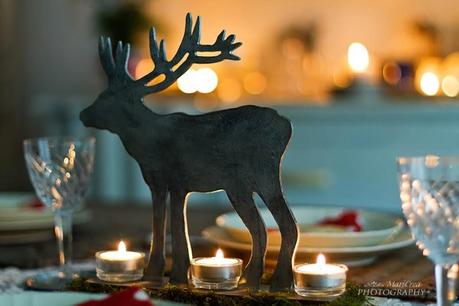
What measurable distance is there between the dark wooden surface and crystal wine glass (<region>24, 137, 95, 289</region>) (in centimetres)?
13

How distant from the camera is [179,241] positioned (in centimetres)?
96

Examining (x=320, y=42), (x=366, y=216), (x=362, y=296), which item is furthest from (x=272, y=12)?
(x=362, y=296)

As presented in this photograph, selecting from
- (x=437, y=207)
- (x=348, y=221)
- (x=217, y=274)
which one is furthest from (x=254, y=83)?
(x=437, y=207)

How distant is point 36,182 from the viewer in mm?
1094

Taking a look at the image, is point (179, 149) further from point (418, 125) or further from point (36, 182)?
point (418, 125)

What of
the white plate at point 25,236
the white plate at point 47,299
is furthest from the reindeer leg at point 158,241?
the white plate at point 25,236

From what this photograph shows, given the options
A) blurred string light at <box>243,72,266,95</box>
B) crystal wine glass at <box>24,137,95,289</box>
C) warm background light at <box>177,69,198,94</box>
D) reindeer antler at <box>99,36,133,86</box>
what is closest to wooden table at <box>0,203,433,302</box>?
crystal wine glass at <box>24,137,95,289</box>

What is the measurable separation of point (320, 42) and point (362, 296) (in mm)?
2451

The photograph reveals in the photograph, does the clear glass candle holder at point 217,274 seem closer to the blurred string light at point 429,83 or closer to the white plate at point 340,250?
the white plate at point 340,250

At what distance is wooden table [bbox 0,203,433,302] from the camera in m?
1.06

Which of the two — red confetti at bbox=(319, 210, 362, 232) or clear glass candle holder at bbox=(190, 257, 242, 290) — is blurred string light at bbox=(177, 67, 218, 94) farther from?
clear glass candle holder at bbox=(190, 257, 242, 290)

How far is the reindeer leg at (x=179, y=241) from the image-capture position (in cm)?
95

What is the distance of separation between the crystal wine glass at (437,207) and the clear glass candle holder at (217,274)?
21cm

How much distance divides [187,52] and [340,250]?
33cm
